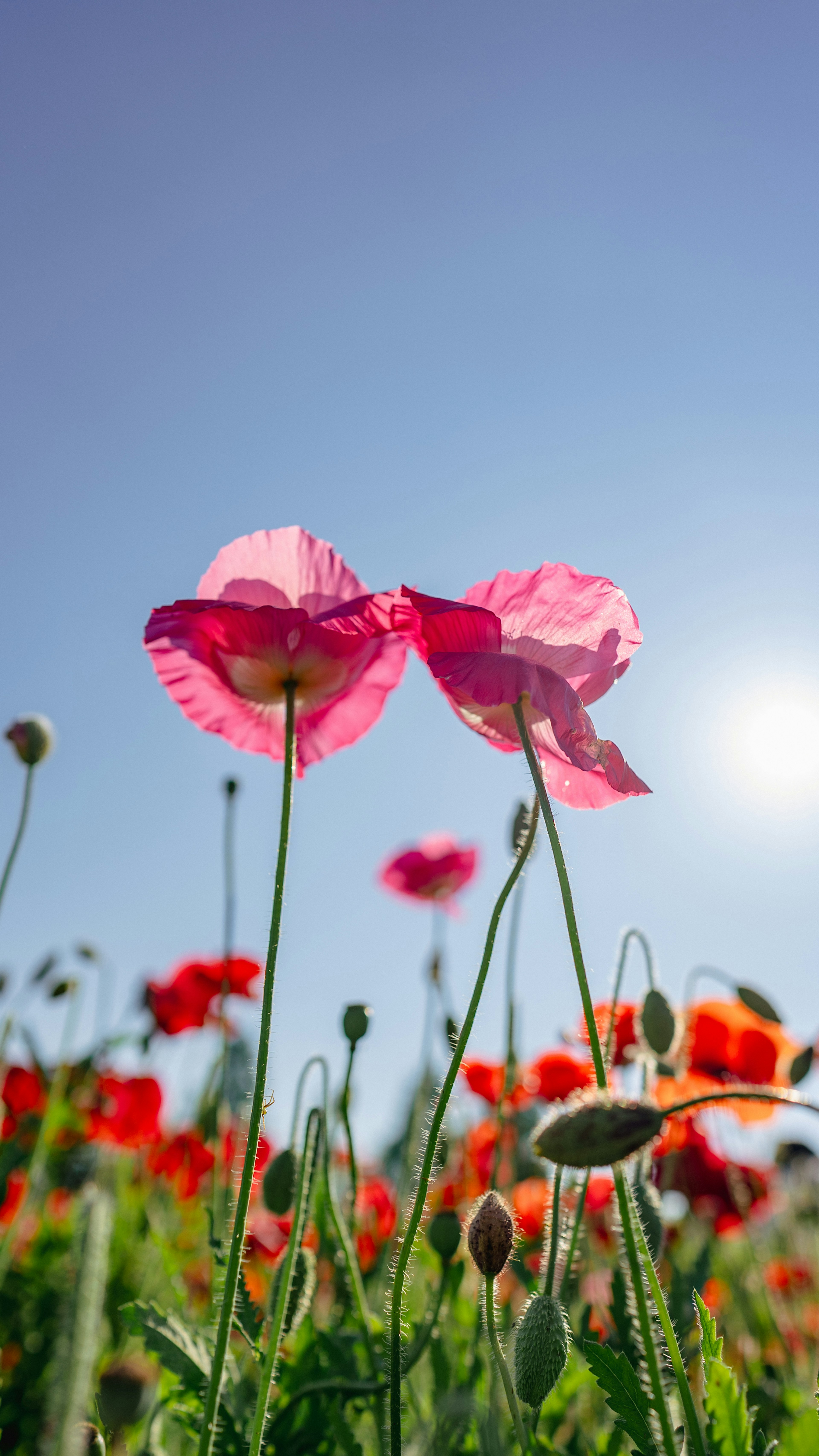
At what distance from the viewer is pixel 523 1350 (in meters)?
0.97

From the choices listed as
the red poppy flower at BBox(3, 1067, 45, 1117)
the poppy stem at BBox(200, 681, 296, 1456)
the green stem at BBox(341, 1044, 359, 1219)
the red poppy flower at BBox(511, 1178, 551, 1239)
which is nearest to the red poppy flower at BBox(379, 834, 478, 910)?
the red poppy flower at BBox(511, 1178, 551, 1239)

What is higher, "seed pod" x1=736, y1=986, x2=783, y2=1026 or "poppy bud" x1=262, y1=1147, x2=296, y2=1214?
"seed pod" x1=736, y1=986, x2=783, y2=1026

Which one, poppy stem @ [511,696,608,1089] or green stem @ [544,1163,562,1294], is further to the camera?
→ green stem @ [544,1163,562,1294]

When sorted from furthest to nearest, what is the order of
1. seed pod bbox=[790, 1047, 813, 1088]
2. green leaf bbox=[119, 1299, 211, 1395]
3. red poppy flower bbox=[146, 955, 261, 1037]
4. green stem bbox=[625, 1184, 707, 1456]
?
red poppy flower bbox=[146, 955, 261, 1037], seed pod bbox=[790, 1047, 813, 1088], green leaf bbox=[119, 1299, 211, 1395], green stem bbox=[625, 1184, 707, 1456]

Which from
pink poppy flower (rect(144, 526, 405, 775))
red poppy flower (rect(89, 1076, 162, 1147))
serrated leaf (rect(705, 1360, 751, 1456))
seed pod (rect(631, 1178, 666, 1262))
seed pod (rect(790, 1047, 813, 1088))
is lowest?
serrated leaf (rect(705, 1360, 751, 1456))

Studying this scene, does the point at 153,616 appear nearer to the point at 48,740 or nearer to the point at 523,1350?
the point at 48,740

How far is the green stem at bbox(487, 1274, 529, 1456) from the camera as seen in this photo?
3.11ft

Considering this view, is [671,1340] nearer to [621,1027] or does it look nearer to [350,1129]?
[350,1129]

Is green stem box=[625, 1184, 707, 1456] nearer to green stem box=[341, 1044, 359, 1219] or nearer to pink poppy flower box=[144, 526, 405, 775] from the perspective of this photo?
green stem box=[341, 1044, 359, 1219]

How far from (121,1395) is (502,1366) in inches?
18.3

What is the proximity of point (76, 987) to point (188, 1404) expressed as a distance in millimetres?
1384

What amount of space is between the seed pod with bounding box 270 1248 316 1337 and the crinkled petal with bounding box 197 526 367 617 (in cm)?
95

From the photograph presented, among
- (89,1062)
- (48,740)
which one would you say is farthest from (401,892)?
(48,740)

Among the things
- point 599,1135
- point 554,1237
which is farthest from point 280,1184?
point 599,1135
